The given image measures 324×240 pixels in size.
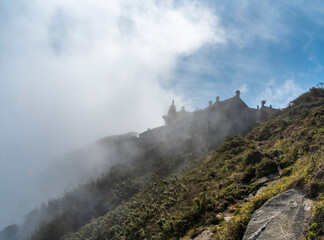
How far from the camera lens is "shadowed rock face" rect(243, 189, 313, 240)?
6.08 metres

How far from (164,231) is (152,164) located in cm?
3114

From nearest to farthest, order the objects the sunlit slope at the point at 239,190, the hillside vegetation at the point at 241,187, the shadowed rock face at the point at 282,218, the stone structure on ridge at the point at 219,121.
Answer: the shadowed rock face at the point at 282,218
the sunlit slope at the point at 239,190
the hillside vegetation at the point at 241,187
the stone structure on ridge at the point at 219,121

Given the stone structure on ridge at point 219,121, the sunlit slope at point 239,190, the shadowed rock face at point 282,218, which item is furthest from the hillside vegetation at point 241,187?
the stone structure on ridge at point 219,121

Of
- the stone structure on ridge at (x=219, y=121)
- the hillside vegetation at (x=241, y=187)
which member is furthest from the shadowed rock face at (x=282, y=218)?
the stone structure on ridge at (x=219, y=121)

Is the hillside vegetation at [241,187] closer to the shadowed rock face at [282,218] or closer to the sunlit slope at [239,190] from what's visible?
the sunlit slope at [239,190]

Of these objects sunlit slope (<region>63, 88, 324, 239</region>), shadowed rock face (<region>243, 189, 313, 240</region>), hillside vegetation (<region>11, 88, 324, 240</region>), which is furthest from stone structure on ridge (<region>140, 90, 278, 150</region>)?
shadowed rock face (<region>243, 189, 313, 240</region>)

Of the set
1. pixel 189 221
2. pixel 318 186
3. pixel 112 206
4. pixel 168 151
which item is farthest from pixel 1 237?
pixel 318 186

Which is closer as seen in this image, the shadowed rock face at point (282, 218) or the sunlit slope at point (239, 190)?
the shadowed rock face at point (282, 218)

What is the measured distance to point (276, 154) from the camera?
16172mm

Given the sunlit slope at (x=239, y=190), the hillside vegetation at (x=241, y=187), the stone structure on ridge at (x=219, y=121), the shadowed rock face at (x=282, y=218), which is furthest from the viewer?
the stone structure on ridge at (x=219, y=121)

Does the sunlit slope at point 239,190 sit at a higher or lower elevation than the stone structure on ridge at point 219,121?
lower

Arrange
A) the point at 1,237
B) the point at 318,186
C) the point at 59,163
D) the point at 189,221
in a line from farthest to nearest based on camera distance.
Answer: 1. the point at 59,163
2. the point at 1,237
3. the point at 189,221
4. the point at 318,186

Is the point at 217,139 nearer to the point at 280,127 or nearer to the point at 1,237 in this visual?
the point at 280,127

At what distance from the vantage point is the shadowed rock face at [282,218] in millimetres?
6080
